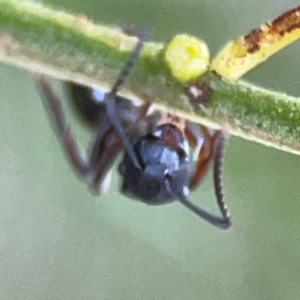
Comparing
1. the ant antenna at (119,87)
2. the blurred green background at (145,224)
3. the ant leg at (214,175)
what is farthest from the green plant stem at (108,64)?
the blurred green background at (145,224)

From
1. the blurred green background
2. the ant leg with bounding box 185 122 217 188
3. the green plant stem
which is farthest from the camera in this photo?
the blurred green background

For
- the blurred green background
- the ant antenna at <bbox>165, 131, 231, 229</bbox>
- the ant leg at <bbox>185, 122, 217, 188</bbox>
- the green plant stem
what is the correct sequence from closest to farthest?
the green plant stem, the ant antenna at <bbox>165, 131, 231, 229</bbox>, the ant leg at <bbox>185, 122, 217, 188</bbox>, the blurred green background

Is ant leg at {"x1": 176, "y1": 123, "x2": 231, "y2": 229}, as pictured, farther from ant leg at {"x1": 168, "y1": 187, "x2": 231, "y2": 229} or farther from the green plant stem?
the green plant stem

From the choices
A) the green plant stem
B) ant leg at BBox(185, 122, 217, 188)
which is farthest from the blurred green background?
the green plant stem

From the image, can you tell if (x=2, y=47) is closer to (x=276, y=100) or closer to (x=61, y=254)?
(x=276, y=100)

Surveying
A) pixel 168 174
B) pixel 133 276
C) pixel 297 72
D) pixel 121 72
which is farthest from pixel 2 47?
pixel 133 276

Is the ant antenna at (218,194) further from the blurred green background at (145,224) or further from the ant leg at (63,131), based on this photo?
the blurred green background at (145,224)

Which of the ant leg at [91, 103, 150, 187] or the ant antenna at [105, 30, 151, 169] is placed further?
the ant leg at [91, 103, 150, 187]
